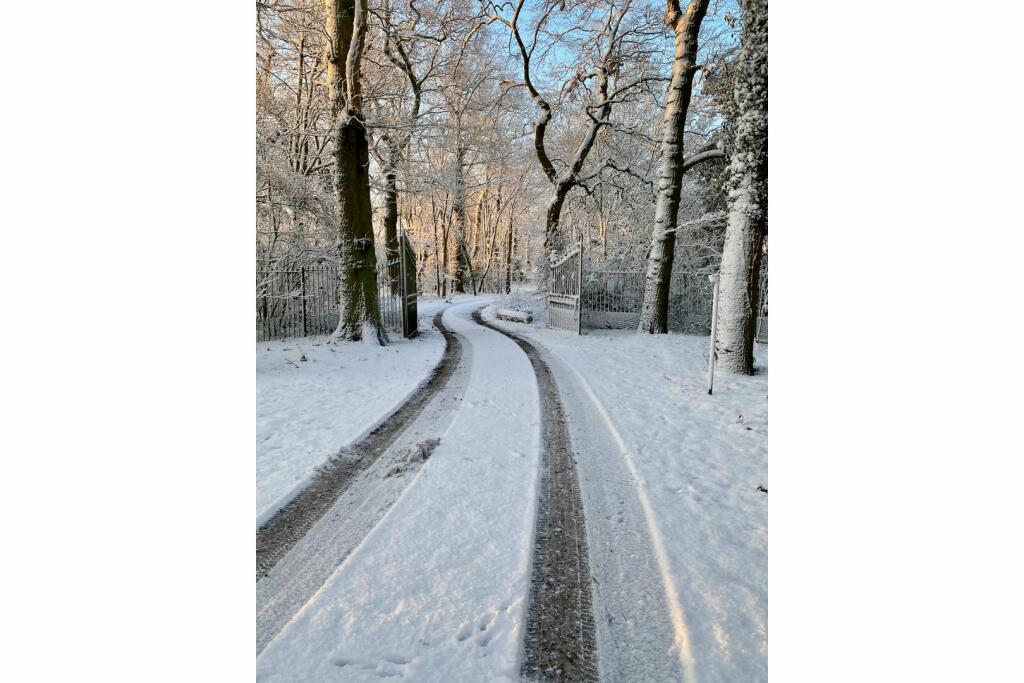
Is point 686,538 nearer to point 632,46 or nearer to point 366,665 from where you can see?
point 366,665

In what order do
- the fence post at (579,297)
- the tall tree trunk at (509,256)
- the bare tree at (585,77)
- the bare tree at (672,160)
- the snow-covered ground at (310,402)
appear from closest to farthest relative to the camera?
1. the snow-covered ground at (310,402)
2. the bare tree at (672,160)
3. the bare tree at (585,77)
4. the fence post at (579,297)
5. the tall tree trunk at (509,256)

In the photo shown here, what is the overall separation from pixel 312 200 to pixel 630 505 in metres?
2.21

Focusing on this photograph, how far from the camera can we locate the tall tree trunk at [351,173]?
1702 mm

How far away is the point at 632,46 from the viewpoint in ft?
6.91

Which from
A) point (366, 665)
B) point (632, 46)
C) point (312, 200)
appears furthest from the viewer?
point (312, 200)

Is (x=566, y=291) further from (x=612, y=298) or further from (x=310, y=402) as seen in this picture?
(x=310, y=402)

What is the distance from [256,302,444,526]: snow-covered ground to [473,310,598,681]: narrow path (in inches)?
29.4

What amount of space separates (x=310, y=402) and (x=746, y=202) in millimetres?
1888

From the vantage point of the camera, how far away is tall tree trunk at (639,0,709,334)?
145cm

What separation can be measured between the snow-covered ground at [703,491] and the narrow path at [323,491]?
83 centimetres

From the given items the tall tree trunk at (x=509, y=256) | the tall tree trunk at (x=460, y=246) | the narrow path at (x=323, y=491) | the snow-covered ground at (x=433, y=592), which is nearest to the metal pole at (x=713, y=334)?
the snow-covered ground at (x=433, y=592)

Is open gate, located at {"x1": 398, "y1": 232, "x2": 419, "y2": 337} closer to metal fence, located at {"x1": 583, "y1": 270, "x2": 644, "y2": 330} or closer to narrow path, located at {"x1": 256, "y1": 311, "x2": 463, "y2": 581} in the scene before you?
metal fence, located at {"x1": 583, "y1": 270, "x2": 644, "y2": 330}

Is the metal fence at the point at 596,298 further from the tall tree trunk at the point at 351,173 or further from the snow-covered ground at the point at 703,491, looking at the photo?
the tall tree trunk at the point at 351,173
